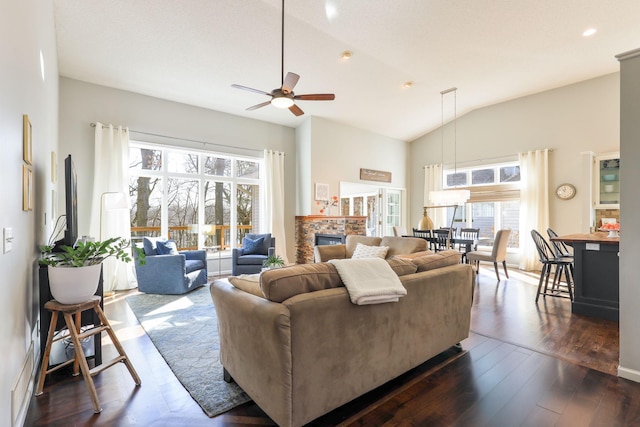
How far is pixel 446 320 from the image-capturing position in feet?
8.11

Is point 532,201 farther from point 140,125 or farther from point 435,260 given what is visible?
point 140,125

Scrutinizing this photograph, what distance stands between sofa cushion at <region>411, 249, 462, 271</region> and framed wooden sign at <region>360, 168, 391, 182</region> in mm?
5019

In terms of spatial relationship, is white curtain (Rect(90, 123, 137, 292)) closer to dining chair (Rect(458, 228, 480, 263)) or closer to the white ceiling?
the white ceiling

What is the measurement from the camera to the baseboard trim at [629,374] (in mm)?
2182

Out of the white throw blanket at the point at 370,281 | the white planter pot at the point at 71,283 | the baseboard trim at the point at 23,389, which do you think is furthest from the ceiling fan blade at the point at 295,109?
the baseboard trim at the point at 23,389

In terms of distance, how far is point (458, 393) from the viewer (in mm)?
2051

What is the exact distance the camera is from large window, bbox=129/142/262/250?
5.38 m

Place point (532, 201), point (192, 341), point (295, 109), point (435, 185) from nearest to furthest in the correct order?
point (192, 341) < point (295, 109) < point (532, 201) < point (435, 185)

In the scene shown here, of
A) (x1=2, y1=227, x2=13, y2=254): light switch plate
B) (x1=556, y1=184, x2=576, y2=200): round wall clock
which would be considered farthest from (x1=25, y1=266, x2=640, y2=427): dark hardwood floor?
(x1=556, y1=184, x2=576, y2=200): round wall clock

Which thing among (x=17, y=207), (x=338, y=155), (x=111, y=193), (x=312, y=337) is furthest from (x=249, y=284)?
(x=338, y=155)

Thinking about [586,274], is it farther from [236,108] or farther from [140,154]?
[140,154]

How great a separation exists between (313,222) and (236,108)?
276cm

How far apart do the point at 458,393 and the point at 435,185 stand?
659cm

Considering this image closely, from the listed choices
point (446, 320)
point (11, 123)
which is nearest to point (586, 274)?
point (446, 320)
